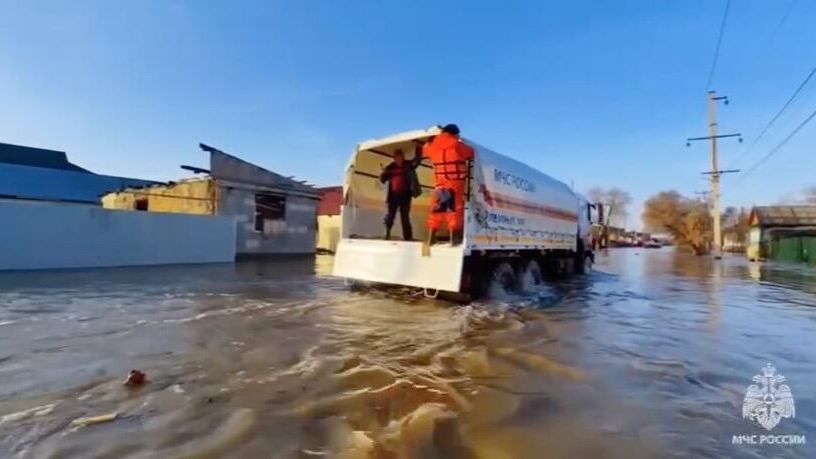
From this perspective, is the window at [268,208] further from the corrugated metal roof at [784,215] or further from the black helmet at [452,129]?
the corrugated metal roof at [784,215]

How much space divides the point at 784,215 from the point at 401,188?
36918 mm

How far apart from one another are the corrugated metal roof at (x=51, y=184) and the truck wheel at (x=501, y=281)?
2256cm

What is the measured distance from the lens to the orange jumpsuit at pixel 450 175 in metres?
7.48

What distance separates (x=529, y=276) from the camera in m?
10.5

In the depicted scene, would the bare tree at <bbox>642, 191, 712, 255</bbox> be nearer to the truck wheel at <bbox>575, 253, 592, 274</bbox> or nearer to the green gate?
the green gate

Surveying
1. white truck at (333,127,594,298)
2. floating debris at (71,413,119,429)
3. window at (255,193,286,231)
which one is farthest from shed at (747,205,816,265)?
floating debris at (71,413,119,429)

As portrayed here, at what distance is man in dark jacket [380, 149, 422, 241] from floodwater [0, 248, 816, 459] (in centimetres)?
226

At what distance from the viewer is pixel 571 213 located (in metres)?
13.4

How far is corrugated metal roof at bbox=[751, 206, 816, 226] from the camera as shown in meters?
32.4

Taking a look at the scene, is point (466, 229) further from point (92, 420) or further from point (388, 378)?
point (92, 420)

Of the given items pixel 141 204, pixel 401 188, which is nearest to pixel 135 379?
pixel 401 188

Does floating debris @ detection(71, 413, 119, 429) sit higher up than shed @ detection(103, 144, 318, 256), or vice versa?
shed @ detection(103, 144, 318, 256)

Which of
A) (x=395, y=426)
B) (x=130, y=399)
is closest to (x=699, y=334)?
(x=395, y=426)

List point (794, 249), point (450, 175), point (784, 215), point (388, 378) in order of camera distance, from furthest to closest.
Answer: point (784, 215) < point (794, 249) < point (450, 175) < point (388, 378)
